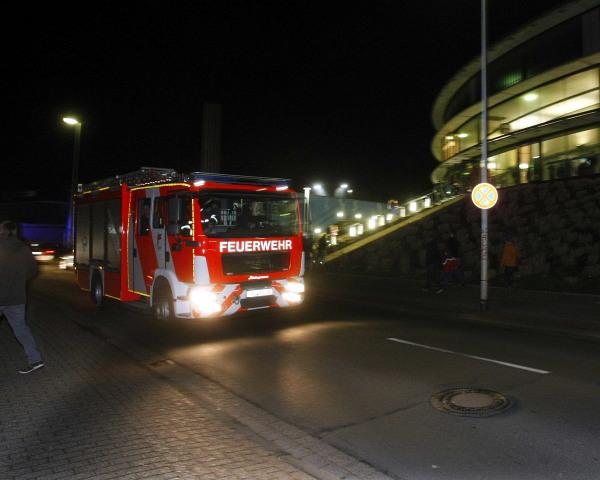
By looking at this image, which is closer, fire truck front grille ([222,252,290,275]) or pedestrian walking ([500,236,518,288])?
fire truck front grille ([222,252,290,275])

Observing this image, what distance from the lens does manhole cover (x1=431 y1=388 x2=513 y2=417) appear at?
5.43m

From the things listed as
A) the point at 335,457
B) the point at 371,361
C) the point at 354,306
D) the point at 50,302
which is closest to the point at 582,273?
the point at 354,306

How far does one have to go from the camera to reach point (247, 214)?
32.8ft

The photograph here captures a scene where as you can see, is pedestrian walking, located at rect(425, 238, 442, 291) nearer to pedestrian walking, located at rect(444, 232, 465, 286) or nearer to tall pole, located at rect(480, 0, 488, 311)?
pedestrian walking, located at rect(444, 232, 465, 286)

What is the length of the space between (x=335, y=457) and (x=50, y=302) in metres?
11.8

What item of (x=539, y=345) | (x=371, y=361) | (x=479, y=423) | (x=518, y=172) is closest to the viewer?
(x=479, y=423)

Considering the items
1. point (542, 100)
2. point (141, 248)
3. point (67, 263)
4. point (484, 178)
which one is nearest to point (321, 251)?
point (67, 263)

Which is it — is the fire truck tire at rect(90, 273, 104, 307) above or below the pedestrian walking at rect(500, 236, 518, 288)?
below

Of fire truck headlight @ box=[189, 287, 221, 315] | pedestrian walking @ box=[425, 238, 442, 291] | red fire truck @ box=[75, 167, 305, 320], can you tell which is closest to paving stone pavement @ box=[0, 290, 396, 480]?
fire truck headlight @ box=[189, 287, 221, 315]

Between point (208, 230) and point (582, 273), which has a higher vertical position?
point (208, 230)

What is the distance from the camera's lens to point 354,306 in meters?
14.0

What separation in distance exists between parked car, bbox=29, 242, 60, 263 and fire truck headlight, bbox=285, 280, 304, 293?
21.5 m

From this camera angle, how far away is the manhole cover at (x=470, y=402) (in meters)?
5.43

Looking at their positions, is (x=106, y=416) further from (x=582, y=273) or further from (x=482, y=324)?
(x=582, y=273)
